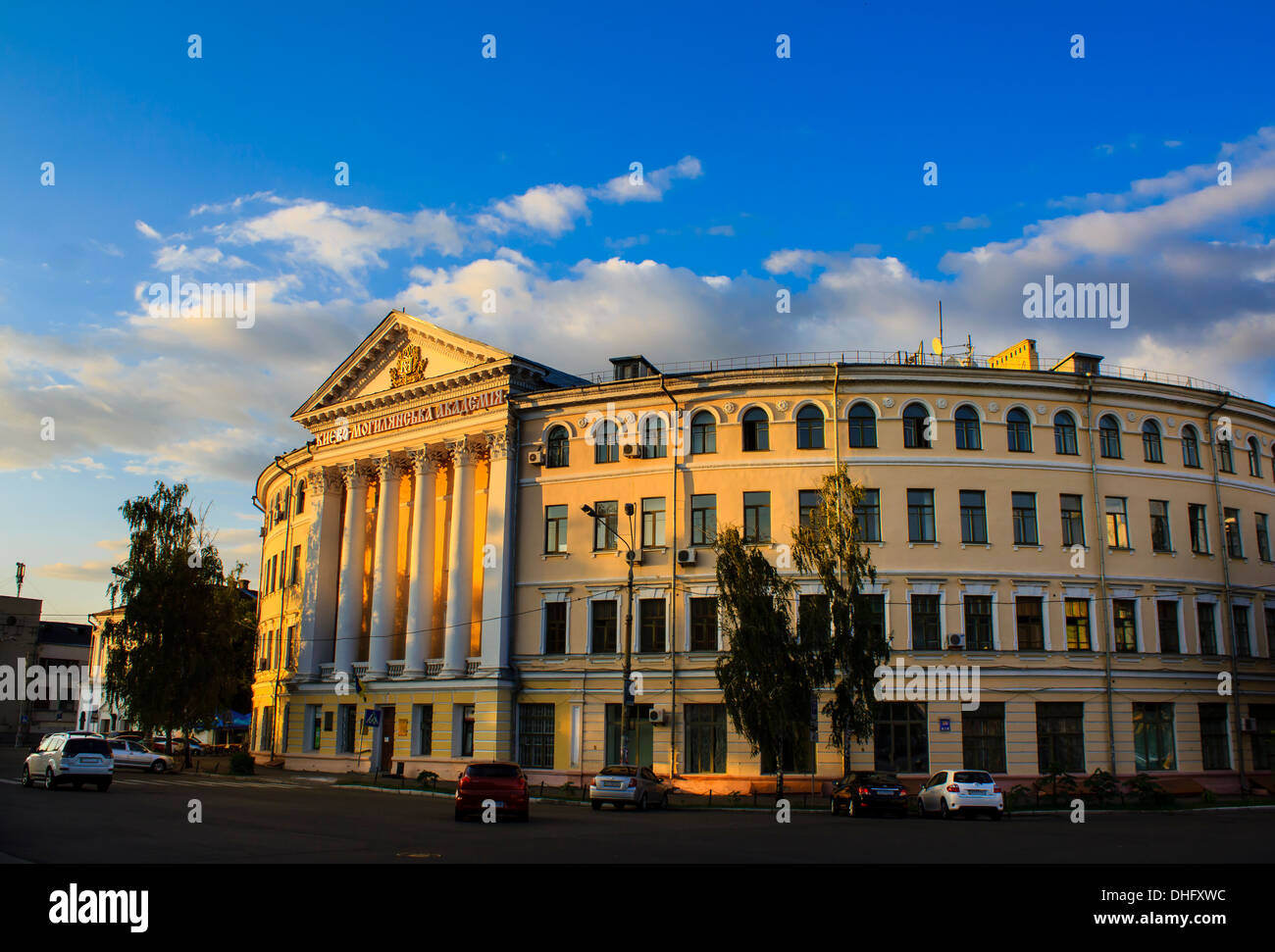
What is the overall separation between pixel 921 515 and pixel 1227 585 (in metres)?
12.8

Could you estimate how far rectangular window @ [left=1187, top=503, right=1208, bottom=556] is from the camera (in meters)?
40.7

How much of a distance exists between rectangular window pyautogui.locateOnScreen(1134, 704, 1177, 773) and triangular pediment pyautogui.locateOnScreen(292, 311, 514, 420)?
28755 mm

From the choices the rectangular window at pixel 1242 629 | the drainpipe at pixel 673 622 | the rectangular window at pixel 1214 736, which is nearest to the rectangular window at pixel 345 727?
the drainpipe at pixel 673 622

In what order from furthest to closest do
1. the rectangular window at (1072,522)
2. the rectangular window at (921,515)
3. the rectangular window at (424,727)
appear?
the rectangular window at (424,727) < the rectangular window at (1072,522) < the rectangular window at (921,515)

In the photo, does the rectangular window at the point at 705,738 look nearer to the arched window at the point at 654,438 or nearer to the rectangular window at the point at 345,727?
the arched window at the point at 654,438

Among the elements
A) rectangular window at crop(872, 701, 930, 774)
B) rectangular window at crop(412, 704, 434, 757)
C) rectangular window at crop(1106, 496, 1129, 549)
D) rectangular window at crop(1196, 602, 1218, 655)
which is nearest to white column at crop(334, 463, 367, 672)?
rectangular window at crop(412, 704, 434, 757)

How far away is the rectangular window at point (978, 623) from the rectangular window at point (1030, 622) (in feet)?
3.65

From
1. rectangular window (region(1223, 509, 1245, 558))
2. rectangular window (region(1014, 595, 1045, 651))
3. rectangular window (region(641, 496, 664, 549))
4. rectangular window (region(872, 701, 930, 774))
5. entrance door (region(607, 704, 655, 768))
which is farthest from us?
rectangular window (region(1223, 509, 1245, 558))

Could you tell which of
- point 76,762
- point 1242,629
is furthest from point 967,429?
point 76,762

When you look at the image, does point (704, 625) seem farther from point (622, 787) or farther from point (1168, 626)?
point (1168, 626)

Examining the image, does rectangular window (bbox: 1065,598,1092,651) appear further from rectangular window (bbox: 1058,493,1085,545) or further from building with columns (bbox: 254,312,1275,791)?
rectangular window (bbox: 1058,493,1085,545)

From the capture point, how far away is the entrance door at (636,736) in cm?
4003

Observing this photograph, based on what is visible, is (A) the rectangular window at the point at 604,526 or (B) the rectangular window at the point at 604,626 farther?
(A) the rectangular window at the point at 604,526

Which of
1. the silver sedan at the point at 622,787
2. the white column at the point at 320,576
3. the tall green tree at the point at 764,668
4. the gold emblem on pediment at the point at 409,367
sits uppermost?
the gold emblem on pediment at the point at 409,367
